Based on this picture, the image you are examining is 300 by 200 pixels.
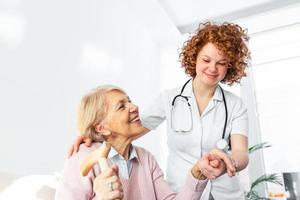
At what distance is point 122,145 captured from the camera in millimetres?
1100

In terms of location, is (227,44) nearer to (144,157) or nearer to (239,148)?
(239,148)

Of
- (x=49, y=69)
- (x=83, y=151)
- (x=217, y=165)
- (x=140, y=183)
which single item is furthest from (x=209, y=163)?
(x=49, y=69)

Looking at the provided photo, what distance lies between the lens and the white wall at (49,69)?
1429 mm

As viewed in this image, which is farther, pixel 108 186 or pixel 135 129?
pixel 135 129

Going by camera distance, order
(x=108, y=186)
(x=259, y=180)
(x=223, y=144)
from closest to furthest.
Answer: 1. (x=108, y=186)
2. (x=223, y=144)
3. (x=259, y=180)

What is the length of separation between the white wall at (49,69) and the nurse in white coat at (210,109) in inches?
22.4

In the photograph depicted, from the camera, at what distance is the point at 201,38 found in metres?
1.35

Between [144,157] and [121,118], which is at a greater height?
[121,118]

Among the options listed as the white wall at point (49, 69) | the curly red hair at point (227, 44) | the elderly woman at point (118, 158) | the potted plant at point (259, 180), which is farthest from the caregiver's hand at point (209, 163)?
the potted plant at point (259, 180)

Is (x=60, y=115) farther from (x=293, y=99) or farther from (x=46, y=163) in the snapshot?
(x=293, y=99)

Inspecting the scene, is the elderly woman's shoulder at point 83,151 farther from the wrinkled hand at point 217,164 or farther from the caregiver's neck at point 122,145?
the wrinkled hand at point 217,164

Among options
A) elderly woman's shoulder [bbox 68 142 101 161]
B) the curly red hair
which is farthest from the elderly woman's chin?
the curly red hair

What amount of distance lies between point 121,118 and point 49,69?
0.81m

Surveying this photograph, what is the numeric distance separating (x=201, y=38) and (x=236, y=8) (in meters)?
1.87
